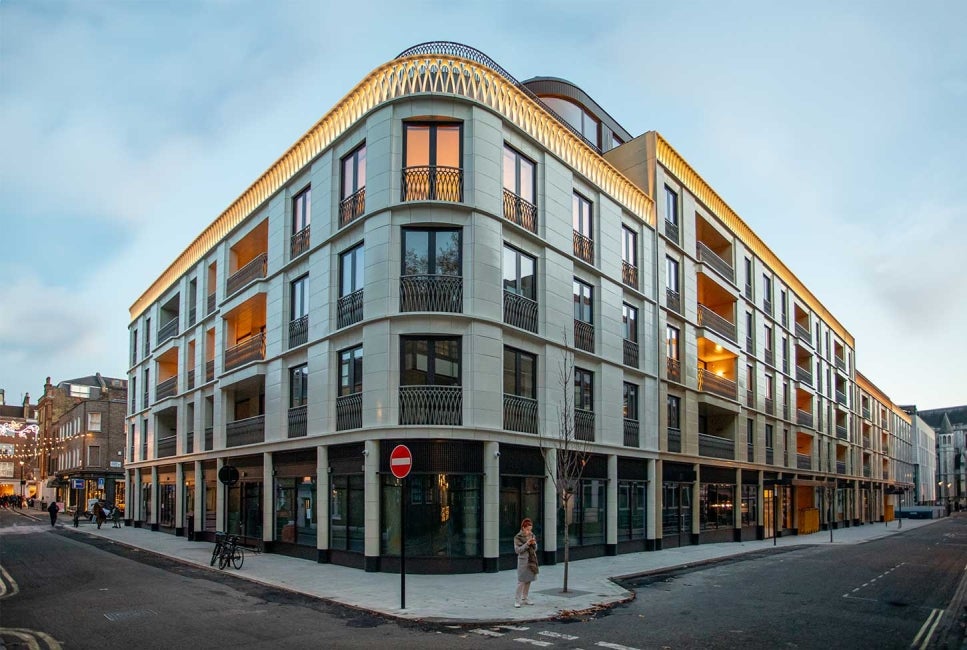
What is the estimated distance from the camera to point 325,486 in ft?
72.8

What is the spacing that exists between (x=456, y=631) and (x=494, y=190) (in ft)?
41.1

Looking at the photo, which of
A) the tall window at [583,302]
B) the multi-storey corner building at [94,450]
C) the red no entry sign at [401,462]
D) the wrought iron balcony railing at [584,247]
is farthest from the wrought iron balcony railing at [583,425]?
A: the multi-storey corner building at [94,450]

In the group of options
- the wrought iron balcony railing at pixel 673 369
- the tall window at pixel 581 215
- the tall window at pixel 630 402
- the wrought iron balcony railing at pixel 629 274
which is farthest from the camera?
the wrought iron balcony railing at pixel 673 369

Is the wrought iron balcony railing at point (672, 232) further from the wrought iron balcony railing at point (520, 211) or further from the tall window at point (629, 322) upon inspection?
the wrought iron balcony railing at point (520, 211)

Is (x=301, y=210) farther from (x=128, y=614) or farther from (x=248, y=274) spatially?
(x=128, y=614)

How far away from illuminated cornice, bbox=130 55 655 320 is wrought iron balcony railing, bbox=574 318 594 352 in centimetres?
518

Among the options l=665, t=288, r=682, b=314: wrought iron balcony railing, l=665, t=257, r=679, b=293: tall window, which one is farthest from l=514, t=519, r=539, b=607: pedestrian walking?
l=665, t=257, r=679, b=293: tall window

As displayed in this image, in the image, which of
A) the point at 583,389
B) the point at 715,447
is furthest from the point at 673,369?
the point at 583,389

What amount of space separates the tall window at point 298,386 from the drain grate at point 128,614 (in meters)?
10.5

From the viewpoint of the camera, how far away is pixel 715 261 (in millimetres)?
35875

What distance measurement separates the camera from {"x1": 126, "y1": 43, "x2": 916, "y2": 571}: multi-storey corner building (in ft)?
66.0

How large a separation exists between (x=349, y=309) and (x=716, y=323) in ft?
65.8

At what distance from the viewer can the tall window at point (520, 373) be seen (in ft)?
70.4

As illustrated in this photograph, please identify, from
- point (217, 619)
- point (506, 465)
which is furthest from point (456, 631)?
point (506, 465)
